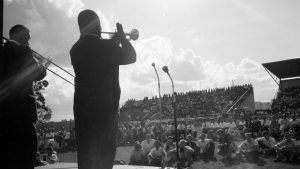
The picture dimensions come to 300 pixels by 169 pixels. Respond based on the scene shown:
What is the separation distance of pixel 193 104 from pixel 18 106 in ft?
108

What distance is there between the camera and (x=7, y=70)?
293cm

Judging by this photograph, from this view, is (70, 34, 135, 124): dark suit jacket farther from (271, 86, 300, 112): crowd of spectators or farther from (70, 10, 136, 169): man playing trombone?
(271, 86, 300, 112): crowd of spectators

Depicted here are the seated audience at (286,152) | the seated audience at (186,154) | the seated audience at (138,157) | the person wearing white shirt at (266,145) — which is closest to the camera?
the seated audience at (286,152)

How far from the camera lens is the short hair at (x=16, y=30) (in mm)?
3288

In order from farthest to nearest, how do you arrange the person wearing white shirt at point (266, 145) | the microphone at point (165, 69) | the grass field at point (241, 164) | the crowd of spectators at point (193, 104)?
the crowd of spectators at point (193, 104), the person wearing white shirt at point (266, 145), the grass field at point (241, 164), the microphone at point (165, 69)

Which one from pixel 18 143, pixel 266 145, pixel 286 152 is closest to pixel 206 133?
pixel 266 145

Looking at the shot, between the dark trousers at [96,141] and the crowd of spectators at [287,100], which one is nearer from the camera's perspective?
the dark trousers at [96,141]

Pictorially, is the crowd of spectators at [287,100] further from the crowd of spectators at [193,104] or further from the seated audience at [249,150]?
the seated audience at [249,150]

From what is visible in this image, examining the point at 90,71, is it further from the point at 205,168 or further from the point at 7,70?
the point at 205,168

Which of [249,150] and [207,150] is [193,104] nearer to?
[207,150]

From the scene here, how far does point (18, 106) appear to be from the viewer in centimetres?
293

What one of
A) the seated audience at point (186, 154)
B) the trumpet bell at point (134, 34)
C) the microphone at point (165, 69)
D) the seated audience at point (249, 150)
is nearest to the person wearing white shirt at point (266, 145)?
the seated audience at point (249, 150)

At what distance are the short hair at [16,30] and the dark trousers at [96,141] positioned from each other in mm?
1226

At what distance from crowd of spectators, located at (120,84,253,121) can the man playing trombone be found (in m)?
30.0
